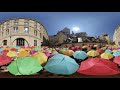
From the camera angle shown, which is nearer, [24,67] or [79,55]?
[24,67]

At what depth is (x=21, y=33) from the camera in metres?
12.2

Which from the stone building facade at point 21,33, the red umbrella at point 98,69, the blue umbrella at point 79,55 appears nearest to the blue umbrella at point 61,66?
the red umbrella at point 98,69

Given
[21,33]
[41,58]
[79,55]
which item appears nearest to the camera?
[41,58]

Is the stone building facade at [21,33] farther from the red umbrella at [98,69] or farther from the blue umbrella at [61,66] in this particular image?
the red umbrella at [98,69]

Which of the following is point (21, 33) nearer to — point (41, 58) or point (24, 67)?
point (41, 58)

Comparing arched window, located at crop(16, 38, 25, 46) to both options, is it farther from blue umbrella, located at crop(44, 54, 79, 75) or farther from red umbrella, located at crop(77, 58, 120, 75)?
red umbrella, located at crop(77, 58, 120, 75)

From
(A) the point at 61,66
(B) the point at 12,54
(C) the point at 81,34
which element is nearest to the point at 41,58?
(A) the point at 61,66
